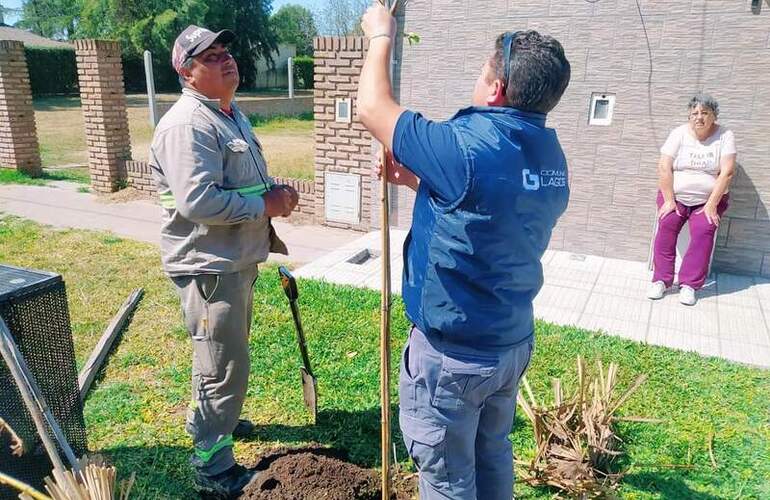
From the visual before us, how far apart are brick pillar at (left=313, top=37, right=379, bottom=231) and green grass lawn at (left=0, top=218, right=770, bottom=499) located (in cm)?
209

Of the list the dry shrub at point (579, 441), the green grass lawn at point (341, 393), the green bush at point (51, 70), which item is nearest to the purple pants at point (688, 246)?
the green grass lawn at point (341, 393)

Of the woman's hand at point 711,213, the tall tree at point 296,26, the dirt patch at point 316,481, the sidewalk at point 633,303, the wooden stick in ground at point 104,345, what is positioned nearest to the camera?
the dirt patch at point 316,481

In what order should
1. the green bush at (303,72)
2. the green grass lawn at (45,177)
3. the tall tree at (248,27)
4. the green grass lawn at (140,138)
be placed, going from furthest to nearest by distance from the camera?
1. the green bush at (303,72)
2. the tall tree at (248,27)
3. the green grass lawn at (140,138)
4. the green grass lawn at (45,177)

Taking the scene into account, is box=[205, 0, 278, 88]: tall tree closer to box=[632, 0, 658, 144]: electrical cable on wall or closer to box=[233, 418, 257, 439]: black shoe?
box=[632, 0, 658, 144]: electrical cable on wall

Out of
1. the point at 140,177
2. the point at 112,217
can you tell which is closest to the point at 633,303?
the point at 112,217

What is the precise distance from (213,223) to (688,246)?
14.7 feet

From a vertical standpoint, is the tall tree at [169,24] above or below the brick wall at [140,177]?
above

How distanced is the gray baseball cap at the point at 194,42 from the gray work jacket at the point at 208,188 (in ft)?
0.47

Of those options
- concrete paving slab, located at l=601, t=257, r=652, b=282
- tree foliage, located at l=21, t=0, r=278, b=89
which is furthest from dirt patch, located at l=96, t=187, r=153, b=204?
tree foliage, located at l=21, t=0, r=278, b=89

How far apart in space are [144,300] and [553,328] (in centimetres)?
335

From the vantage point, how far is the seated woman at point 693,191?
5047 millimetres

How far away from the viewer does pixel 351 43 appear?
6652mm

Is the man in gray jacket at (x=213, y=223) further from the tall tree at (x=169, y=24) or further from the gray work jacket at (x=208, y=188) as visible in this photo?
the tall tree at (x=169, y=24)

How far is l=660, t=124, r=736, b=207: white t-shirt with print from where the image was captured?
199 inches
